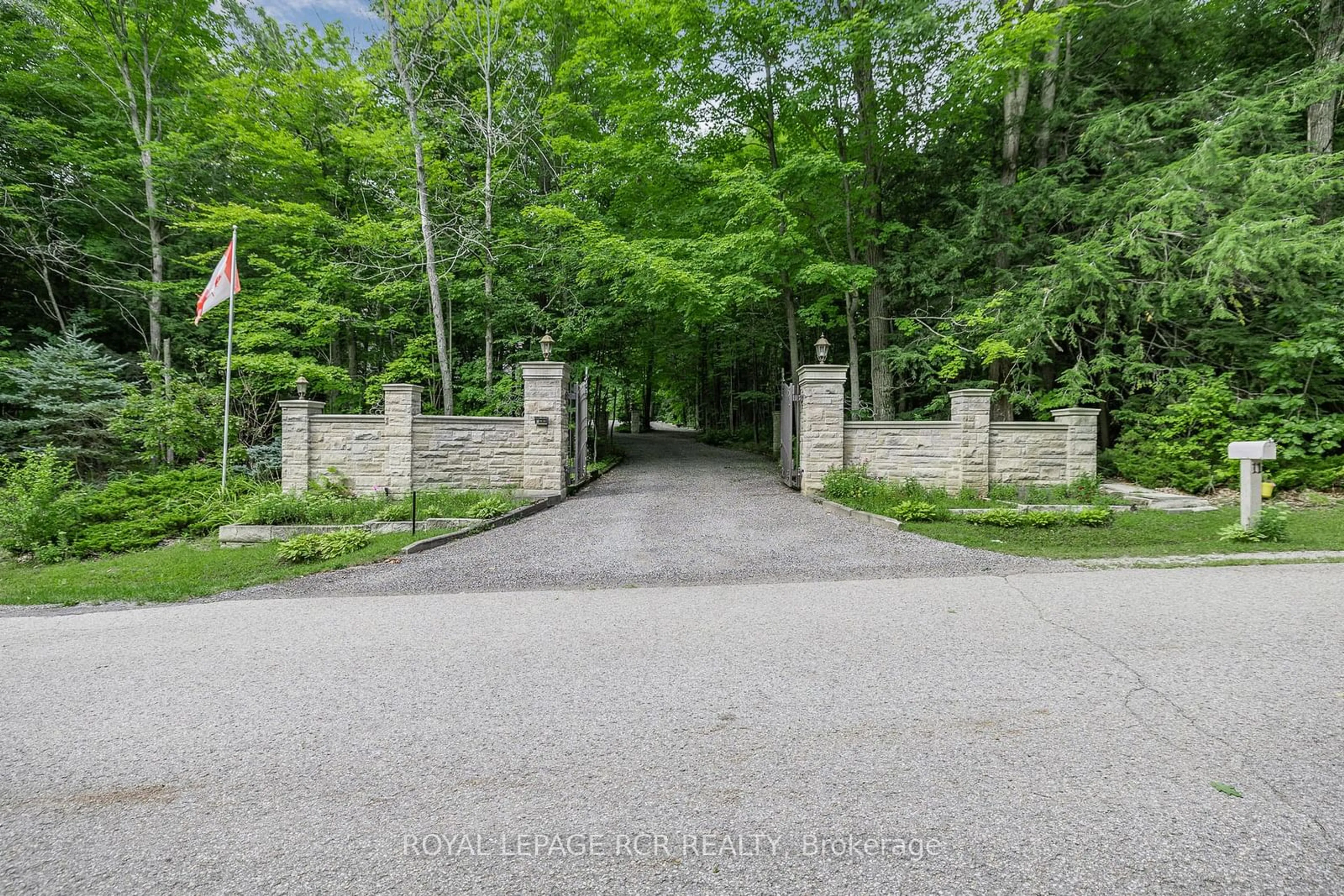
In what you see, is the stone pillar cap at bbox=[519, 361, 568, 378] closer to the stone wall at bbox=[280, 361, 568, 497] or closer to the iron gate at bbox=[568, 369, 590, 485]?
the stone wall at bbox=[280, 361, 568, 497]

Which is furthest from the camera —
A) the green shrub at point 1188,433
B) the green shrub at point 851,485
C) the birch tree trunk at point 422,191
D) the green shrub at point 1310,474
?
the birch tree trunk at point 422,191

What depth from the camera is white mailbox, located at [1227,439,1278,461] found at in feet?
20.6

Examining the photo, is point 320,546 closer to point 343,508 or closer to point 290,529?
point 290,529

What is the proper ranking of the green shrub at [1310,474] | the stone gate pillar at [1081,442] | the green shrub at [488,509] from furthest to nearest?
the stone gate pillar at [1081,442] < the green shrub at [1310,474] < the green shrub at [488,509]

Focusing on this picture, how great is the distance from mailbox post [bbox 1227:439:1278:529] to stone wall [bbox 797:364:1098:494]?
Answer: 134 inches

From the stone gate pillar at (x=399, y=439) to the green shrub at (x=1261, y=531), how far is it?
11.4 metres

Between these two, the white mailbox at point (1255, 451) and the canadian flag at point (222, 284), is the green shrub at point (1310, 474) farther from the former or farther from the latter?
the canadian flag at point (222, 284)

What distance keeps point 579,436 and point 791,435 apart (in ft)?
14.7

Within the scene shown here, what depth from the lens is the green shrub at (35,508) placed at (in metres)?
7.17

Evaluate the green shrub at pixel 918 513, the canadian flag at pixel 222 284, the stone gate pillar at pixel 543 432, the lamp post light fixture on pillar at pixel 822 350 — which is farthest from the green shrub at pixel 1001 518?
the canadian flag at pixel 222 284

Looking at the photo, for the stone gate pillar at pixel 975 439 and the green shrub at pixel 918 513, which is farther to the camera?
the stone gate pillar at pixel 975 439

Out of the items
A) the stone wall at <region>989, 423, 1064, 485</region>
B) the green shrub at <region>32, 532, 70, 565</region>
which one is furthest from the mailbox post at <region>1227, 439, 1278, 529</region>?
the green shrub at <region>32, 532, 70, 565</region>

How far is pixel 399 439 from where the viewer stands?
9.88 metres

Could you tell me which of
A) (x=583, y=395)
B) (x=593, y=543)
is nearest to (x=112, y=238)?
(x=583, y=395)
